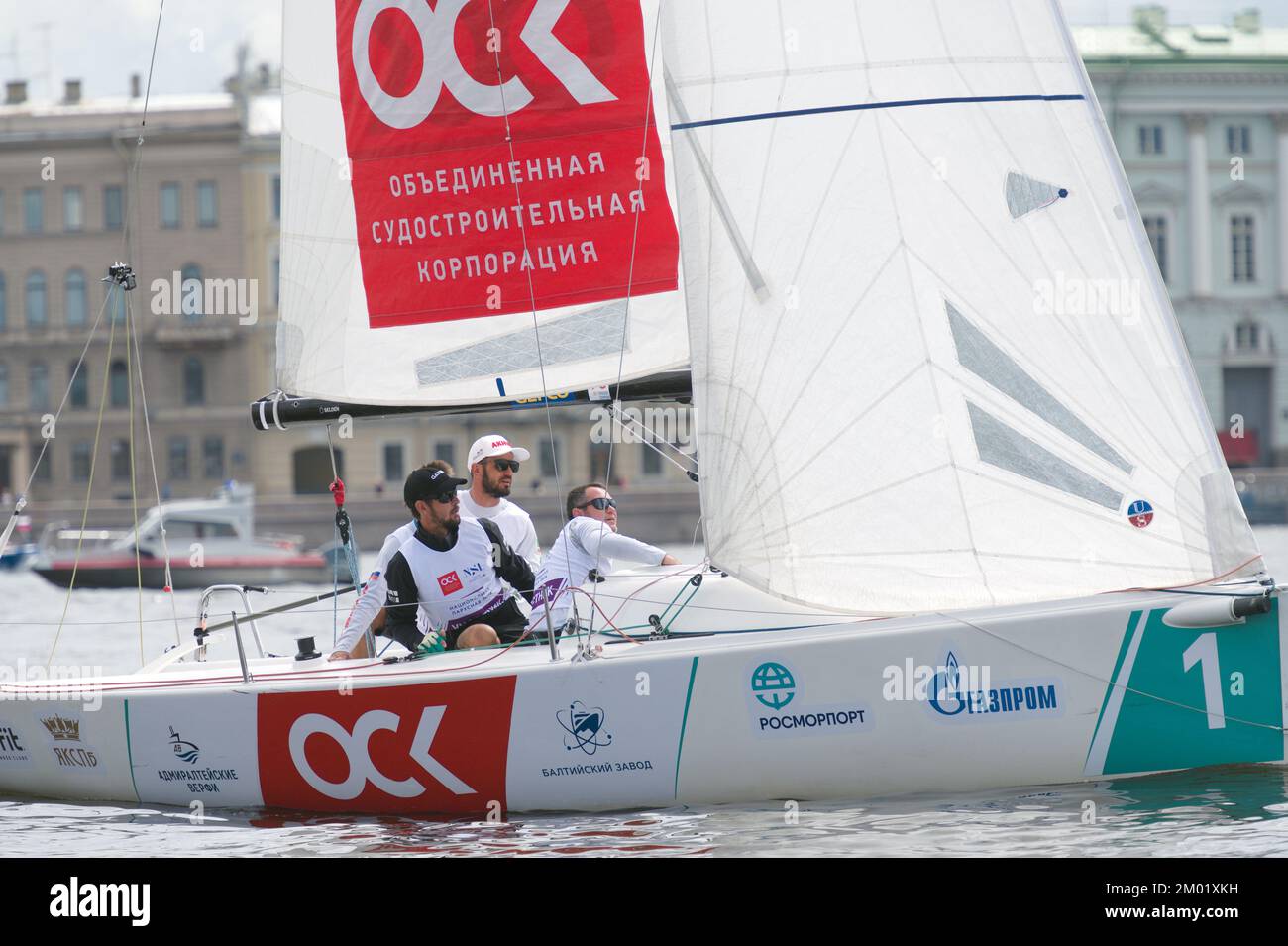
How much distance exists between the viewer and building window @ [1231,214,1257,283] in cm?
4944

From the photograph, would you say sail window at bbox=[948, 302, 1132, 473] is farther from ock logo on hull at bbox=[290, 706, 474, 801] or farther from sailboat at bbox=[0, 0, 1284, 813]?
ock logo on hull at bbox=[290, 706, 474, 801]

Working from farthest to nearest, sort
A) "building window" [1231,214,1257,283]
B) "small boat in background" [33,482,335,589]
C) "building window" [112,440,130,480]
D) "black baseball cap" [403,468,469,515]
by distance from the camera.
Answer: "building window" [1231,214,1257,283], "building window" [112,440,130,480], "small boat in background" [33,482,335,589], "black baseball cap" [403,468,469,515]

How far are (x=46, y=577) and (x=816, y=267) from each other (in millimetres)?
24504

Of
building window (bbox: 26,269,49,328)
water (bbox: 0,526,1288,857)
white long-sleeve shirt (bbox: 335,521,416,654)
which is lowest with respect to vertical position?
water (bbox: 0,526,1288,857)

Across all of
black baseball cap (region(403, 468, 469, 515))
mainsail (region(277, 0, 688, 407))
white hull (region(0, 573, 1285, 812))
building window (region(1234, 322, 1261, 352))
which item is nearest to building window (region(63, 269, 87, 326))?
building window (region(1234, 322, 1261, 352))

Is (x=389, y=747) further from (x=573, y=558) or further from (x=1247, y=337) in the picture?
(x=1247, y=337)

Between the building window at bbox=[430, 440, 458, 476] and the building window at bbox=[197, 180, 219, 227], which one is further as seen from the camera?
the building window at bbox=[430, 440, 458, 476]

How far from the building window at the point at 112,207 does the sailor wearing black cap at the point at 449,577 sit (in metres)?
41.3

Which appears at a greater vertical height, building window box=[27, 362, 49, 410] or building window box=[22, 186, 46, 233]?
building window box=[22, 186, 46, 233]

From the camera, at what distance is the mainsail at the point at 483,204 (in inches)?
297

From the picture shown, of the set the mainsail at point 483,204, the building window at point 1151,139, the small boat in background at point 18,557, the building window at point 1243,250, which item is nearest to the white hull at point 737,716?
the mainsail at point 483,204

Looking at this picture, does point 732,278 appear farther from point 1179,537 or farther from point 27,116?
point 27,116

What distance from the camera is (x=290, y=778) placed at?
21.0ft
